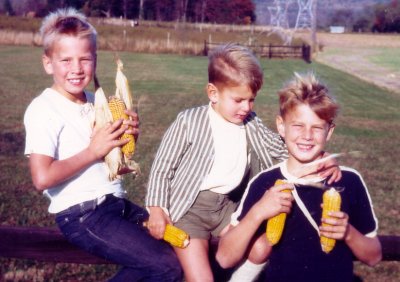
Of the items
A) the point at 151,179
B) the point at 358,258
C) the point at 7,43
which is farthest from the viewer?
the point at 7,43

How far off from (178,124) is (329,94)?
2.48 ft

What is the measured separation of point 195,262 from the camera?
9.21ft

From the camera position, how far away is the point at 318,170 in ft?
8.77

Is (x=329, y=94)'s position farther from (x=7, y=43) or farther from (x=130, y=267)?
(x=7, y=43)

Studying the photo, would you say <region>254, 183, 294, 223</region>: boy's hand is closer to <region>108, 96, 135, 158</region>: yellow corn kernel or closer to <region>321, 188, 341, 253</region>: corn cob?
<region>321, 188, 341, 253</region>: corn cob

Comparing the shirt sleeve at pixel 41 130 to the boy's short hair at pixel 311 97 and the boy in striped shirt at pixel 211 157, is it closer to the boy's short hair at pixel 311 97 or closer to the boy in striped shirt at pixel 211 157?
the boy in striped shirt at pixel 211 157

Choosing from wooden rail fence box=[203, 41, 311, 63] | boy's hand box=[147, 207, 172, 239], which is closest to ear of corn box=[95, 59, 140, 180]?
boy's hand box=[147, 207, 172, 239]

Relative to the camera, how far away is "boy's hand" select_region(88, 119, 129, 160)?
2660 millimetres

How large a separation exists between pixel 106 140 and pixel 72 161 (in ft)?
0.58

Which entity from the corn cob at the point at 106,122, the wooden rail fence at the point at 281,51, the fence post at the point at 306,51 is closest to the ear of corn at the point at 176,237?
the corn cob at the point at 106,122

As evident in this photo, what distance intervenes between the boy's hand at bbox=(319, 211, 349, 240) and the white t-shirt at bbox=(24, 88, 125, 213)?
1.03 meters

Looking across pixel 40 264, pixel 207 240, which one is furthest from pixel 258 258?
pixel 40 264

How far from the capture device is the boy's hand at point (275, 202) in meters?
2.52

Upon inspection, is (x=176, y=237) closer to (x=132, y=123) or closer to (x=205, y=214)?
(x=205, y=214)
